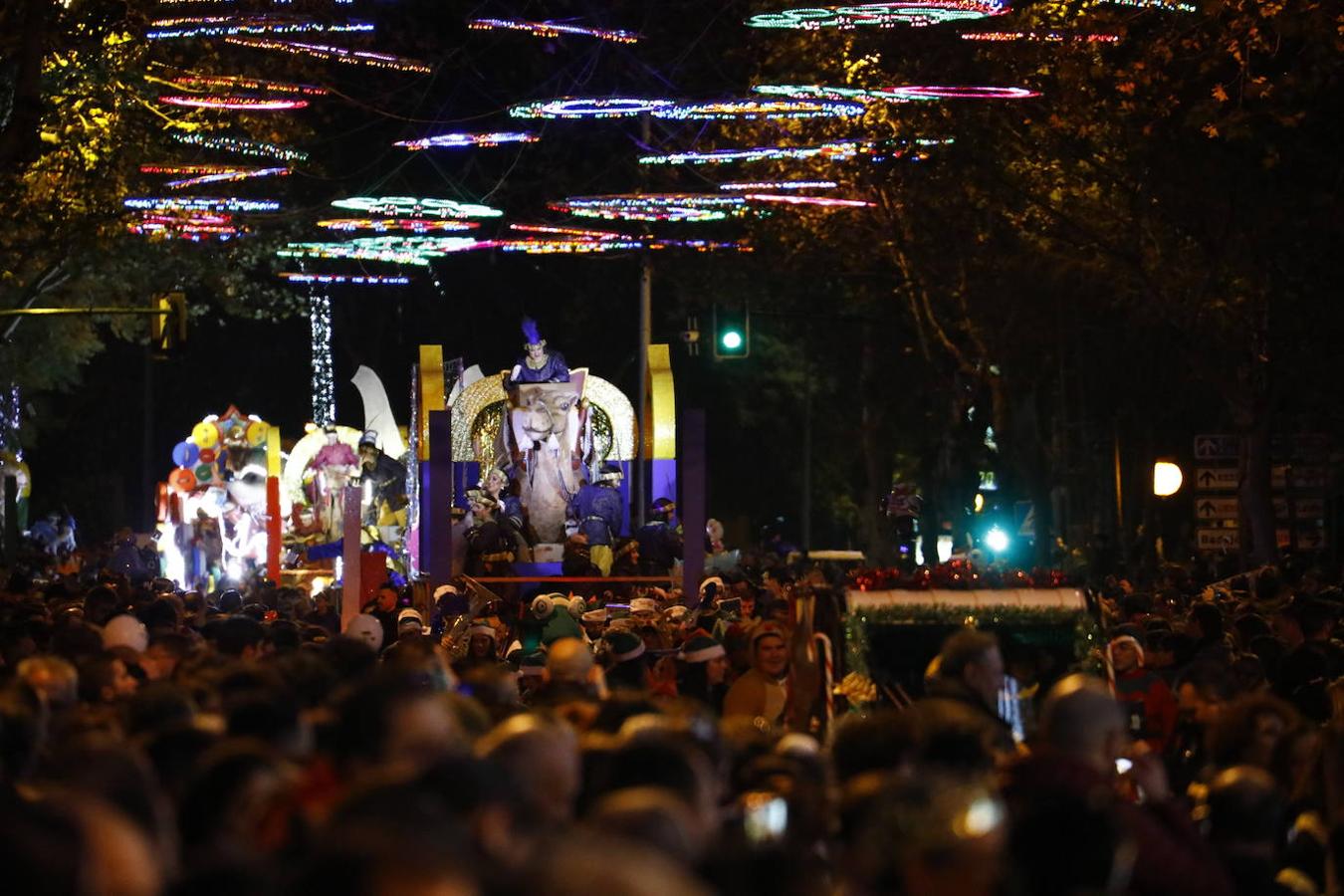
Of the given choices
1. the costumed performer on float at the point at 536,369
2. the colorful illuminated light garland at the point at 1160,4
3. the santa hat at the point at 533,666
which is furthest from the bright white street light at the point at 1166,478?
the santa hat at the point at 533,666

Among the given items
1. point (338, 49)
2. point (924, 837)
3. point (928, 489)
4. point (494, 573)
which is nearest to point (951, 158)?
point (494, 573)

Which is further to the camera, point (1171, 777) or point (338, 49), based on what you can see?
point (338, 49)

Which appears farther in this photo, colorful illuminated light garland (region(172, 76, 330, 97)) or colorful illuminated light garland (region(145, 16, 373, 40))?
colorful illuminated light garland (region(172, 76, 330, 97))

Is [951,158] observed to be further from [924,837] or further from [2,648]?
[924,837]

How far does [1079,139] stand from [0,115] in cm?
1272

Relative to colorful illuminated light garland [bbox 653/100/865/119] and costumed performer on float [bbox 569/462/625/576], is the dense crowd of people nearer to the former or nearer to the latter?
colorful illuminated light garland [bbox 653/100/865/119]

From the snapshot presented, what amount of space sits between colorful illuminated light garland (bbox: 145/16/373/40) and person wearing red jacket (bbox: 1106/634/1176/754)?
11.0m

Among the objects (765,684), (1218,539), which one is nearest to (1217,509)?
(1218,539)

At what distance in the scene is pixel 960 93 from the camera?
27047 mm

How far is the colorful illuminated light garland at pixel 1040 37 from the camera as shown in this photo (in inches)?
883

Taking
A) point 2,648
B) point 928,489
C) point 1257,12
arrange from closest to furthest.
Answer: point 2,648, point 1257,12, point 928,489

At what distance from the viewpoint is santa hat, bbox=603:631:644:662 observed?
15.4 meters

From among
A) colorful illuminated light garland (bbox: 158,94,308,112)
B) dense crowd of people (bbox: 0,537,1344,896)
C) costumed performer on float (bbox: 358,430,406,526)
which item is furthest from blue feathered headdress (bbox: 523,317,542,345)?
dense crowd of people (bbox: 0,537,1344,896)

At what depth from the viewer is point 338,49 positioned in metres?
23.5
